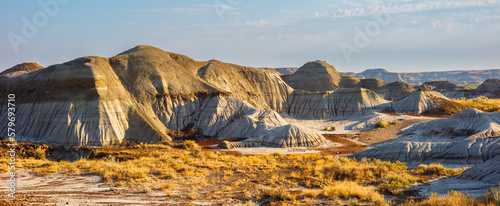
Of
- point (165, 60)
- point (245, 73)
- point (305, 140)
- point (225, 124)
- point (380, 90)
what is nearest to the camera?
point (305, 140)

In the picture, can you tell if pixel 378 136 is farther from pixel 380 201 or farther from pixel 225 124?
pixel 380 201

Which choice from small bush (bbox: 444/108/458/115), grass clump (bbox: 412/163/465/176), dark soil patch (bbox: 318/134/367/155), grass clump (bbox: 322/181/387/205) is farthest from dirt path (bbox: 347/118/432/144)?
grass clump (bbox: 322/181/387/205)

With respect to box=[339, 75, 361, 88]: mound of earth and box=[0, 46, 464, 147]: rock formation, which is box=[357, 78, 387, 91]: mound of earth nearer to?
box=[339, 75, 361, 88]: mound of earth

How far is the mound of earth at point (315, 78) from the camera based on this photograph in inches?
3624

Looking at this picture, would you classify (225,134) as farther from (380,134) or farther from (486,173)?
(486,173)

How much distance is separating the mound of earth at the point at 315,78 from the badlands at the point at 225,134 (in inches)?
1022

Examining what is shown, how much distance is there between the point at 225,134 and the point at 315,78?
56.5m

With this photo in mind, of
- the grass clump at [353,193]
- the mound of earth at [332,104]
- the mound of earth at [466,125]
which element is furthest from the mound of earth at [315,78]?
the grass clump at [353,193]

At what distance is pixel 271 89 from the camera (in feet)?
209

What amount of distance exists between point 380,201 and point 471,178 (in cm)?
594

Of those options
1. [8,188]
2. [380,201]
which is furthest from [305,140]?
[8,188]

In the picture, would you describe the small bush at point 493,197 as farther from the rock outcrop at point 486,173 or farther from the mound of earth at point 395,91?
the mound of earth at point 395,91

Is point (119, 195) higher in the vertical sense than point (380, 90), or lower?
lower

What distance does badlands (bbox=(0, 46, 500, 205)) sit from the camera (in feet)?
49.5
